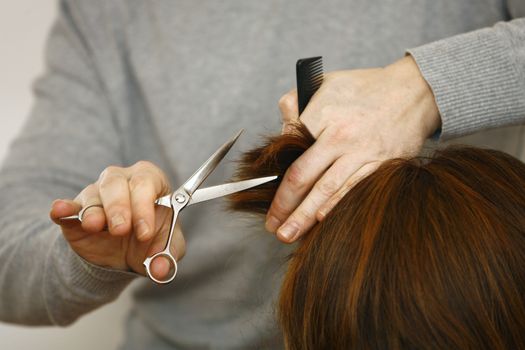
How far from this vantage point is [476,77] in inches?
31.7

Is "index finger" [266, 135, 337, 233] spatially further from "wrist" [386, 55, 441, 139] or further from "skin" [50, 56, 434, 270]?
"wrist" [386, 55, 441, 139]

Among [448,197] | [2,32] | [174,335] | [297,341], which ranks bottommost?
[174,335]

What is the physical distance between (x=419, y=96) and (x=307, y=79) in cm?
15

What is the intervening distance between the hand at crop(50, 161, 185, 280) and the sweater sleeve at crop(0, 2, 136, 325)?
0.03 m

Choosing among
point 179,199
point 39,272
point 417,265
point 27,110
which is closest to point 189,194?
point 179,199

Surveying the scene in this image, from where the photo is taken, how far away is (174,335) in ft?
3.70

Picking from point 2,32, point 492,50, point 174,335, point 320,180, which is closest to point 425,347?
point 320,180

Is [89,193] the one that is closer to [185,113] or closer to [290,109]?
[290,109]

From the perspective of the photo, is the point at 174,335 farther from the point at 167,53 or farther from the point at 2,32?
the point at 2,32

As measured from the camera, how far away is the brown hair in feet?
2.08

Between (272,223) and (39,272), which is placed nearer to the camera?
(272,223)

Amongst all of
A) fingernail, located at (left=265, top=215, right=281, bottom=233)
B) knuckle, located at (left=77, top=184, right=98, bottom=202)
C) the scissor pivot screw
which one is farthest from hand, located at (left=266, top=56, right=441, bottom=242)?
knuckle, located at (left=77, top=184, right=98, bottom=202)

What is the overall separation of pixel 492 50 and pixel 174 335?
72cm

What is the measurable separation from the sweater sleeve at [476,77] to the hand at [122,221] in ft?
1.27
